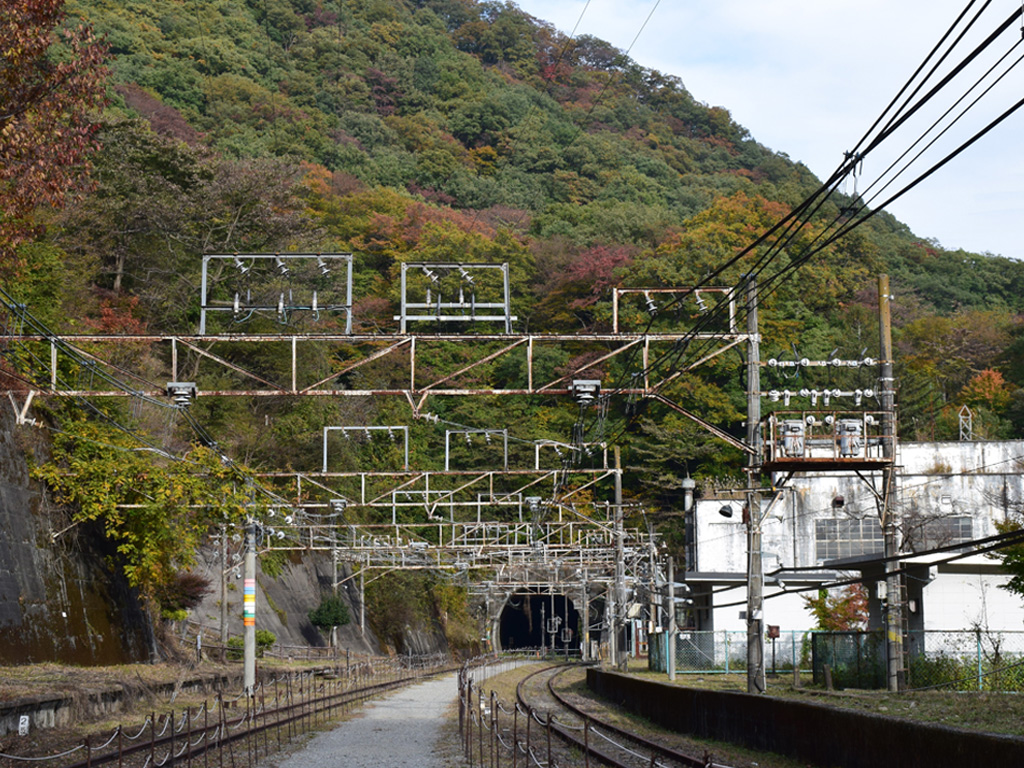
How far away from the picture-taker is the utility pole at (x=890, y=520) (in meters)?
20.4

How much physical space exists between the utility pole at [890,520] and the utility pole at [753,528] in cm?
237

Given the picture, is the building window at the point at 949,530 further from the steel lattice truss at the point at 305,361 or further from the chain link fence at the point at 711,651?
the steel lattice truss at the point at 305,361

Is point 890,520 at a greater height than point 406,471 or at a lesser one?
lesser

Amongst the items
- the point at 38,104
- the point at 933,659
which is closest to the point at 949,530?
the point at 933,659

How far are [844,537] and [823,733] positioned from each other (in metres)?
36.1

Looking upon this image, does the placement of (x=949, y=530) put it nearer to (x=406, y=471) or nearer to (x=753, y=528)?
(x=406, y=471)

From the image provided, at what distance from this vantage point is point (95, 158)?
4691cm

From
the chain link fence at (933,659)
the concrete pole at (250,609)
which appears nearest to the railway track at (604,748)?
the chain link fence at (933,659)

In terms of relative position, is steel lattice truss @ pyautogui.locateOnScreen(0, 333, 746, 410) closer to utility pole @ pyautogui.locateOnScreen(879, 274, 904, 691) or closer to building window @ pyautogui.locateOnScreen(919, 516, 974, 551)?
utility pole @ pyautogui.locateOnScreen(879, 274, 904, 691)

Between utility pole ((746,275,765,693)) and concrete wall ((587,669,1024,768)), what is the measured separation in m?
1.12

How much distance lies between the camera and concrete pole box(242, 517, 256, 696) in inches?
1073

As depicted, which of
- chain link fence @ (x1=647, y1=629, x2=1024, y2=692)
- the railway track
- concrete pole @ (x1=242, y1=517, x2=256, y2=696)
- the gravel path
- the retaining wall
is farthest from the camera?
concrete pole @ (x1=242, y1=517, x2=256, y2=696)

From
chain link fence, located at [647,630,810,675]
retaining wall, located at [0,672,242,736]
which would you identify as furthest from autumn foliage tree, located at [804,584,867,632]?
retaining wall, located at [0,672,242,736]

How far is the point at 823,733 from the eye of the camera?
1341 centimetres
